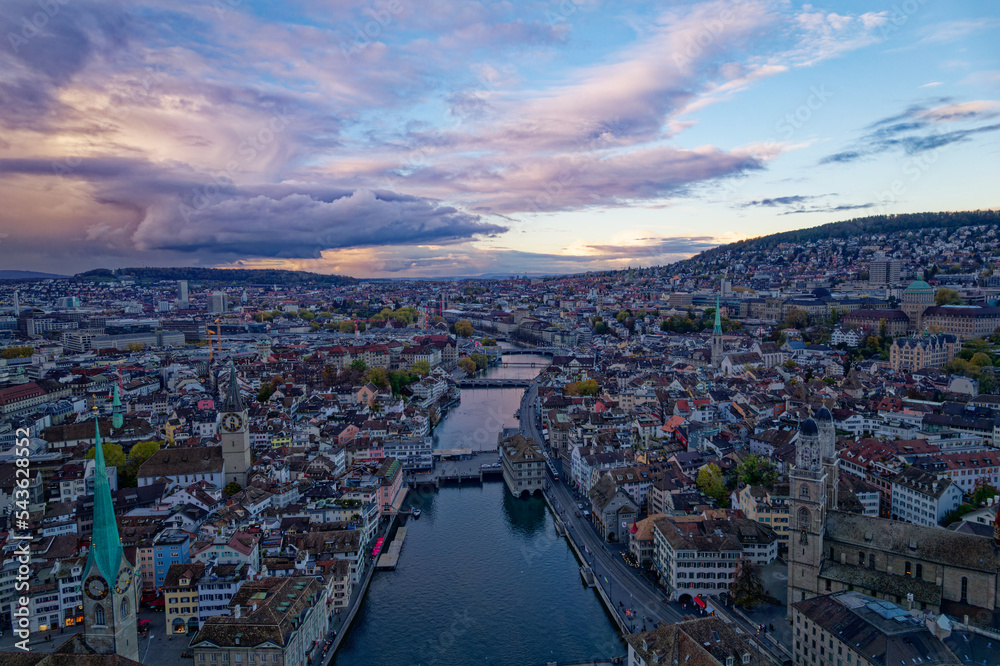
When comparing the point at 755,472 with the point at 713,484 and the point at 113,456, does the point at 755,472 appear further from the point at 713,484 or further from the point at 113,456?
the point at 113,456

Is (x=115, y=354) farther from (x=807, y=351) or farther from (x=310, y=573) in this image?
(x=807, y=351)

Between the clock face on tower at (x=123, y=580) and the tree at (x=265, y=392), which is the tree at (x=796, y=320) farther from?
Answer: the clock face on tower at (x=123, y=580)

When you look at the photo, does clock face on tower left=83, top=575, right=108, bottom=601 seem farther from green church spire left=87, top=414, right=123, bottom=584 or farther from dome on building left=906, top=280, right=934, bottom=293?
dome on building left=906, top=280, right=934, bottom=293

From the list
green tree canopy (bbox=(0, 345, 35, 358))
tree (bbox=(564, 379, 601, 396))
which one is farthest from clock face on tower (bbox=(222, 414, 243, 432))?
green tree canopy (bbox=(0, 345, 35, 358))

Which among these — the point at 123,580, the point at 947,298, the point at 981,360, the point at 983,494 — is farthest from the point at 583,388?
the point at 123,580

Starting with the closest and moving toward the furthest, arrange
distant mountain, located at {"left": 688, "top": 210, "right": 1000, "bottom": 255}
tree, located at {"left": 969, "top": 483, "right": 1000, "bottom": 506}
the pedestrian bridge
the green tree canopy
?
tree, located at {"left": 969, "top": 483, "right": 1000, "bottom": 506} < the pedestrian bridge < the green tree canopy < distant mountain, located at {"left": 688, "top": 210, "right": 1000, "bottom": 255}

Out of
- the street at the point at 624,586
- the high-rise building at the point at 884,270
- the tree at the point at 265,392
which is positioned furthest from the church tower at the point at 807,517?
the high-rise building at the point at 884,270

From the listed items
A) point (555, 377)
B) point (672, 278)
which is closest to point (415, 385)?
point (555, 377)
